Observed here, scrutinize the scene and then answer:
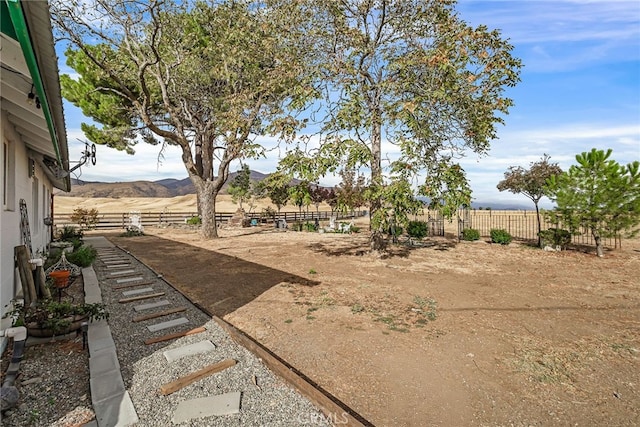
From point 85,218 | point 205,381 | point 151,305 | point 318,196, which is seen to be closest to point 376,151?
point 151,305

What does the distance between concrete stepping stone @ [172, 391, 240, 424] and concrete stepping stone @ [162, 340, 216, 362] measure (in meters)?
0.93

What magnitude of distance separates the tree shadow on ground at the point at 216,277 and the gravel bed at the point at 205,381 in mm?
1133

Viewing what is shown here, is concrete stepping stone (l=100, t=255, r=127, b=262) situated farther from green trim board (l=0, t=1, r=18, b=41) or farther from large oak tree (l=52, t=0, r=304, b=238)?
green trim board (l=0, t=1, r=18, b=41)

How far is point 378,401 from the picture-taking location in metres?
2.95

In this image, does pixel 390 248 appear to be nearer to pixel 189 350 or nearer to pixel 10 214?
pixel 189 350

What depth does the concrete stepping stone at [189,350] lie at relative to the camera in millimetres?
3635

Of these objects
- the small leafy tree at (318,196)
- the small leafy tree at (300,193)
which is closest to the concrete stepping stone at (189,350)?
the small leafy tree at (300,193)

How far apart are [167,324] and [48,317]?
4.70ft

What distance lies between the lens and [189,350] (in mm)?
3781

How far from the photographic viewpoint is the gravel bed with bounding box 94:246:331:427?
2.61 metres

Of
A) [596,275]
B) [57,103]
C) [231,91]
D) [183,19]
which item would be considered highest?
[183,19]

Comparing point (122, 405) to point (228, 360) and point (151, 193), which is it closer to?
point (228, 360)

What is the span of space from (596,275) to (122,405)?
1095 centimetres

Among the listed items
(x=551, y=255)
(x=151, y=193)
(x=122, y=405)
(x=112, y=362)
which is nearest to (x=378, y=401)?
(x=122, y=405)
